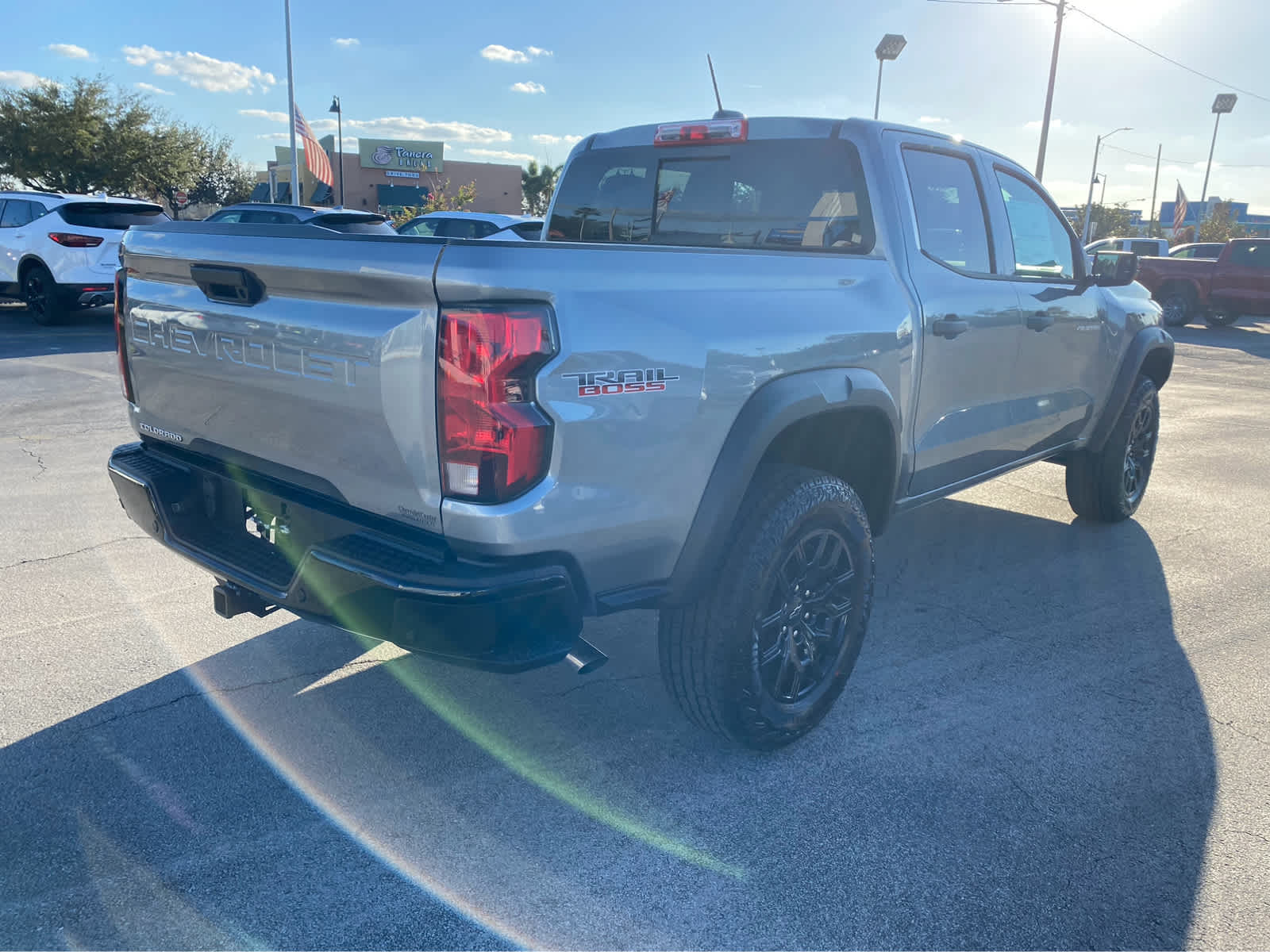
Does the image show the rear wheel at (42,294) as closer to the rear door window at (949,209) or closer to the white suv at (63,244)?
the white suv at (63,244)

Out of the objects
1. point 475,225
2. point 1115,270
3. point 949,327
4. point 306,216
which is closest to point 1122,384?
point 1115,270

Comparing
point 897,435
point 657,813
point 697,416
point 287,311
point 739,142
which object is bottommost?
point 657,813

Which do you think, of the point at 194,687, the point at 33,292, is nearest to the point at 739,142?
the point at 194,687

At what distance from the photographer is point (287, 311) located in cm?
251

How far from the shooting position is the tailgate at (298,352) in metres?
2.26

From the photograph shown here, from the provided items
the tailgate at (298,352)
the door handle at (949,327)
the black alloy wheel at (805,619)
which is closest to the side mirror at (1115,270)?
the door handle at (949,327)

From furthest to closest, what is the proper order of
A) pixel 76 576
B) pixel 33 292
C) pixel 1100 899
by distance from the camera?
1. pixel 33 292
2. pixel 76 576
3. pixel 1100 899

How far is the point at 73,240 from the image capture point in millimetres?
12445

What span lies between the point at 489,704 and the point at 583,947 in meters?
1.19

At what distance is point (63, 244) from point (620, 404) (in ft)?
41.9

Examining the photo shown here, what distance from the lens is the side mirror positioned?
4.67m

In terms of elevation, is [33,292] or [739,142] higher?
[739,142]

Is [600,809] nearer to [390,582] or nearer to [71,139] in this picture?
[390,582]

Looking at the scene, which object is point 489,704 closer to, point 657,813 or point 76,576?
point 657,813
